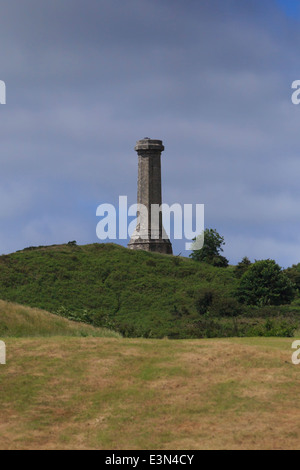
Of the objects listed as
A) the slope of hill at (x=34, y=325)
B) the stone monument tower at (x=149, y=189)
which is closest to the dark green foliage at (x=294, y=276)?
the stone monument tower at (x=149, y=189)

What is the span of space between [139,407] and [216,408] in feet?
8.09

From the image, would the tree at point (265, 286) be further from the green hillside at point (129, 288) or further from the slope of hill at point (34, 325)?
the slope of hill at point (34, 325)

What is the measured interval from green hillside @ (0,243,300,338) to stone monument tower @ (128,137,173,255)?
3.16m

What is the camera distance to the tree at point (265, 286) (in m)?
75.4

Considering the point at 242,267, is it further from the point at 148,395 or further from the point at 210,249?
the point at 148,395

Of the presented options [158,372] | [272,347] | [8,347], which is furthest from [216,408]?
[8,347]

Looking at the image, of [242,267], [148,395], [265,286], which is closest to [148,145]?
[242,267]

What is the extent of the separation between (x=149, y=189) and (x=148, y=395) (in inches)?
2544

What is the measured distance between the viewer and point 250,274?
7712 centimetres

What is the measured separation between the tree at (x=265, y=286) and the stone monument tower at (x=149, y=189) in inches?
638

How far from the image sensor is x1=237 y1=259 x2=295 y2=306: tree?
75375 millimetres

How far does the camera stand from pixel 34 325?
36219 mm

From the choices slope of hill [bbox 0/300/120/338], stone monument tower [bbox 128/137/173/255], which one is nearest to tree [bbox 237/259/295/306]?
stone monument tower [bbox 128/137/173/255]

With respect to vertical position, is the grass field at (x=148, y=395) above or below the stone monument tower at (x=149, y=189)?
below
